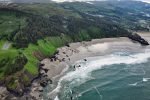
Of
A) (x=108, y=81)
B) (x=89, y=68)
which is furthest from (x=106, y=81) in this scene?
(x=89, y=68)

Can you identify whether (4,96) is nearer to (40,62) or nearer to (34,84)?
(34,84)

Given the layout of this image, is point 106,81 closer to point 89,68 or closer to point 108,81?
point 108,81

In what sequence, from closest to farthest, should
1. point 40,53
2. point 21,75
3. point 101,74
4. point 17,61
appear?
point 21,75 < point 17,61 < point 101,74 < point 40,53

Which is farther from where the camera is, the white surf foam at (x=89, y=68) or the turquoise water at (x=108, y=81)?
the white surf foam at (x=89, y=68)

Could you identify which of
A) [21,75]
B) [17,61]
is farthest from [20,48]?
[21,75]

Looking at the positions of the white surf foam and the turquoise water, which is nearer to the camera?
the turquoise water
